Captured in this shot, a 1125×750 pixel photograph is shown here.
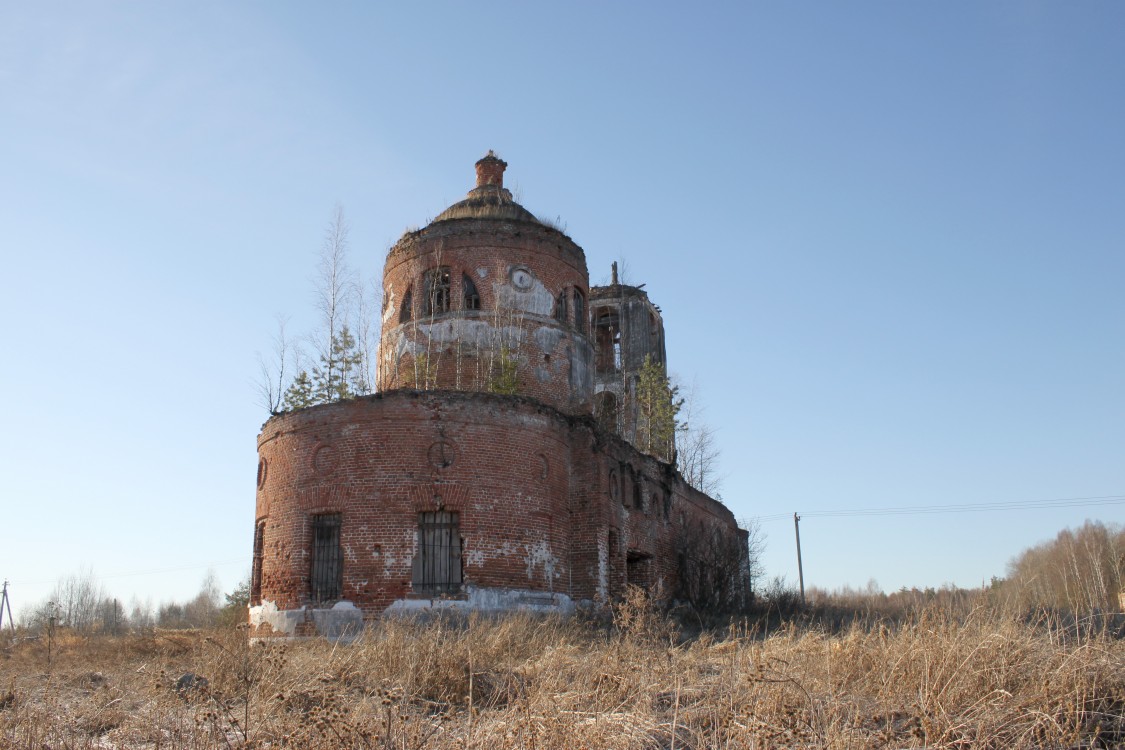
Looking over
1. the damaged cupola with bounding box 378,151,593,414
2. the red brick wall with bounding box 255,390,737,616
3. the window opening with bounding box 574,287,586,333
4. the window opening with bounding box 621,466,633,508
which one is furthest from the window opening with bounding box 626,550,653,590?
the window opening with bounding box 574,287,586,333

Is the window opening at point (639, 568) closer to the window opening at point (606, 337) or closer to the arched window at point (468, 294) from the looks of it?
the arched window at point (468, 294)

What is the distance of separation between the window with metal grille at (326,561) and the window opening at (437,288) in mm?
8175

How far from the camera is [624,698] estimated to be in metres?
7.16

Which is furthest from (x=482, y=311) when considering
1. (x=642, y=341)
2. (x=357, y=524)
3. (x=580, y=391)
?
(x=642, y=341)

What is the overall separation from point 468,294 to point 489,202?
12.1 ft

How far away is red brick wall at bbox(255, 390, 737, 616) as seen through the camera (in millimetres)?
17656

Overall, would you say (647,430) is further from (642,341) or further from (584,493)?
(584,493)

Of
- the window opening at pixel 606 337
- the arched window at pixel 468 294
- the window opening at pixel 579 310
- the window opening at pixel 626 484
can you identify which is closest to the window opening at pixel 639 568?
the window opening at pixel 626 484

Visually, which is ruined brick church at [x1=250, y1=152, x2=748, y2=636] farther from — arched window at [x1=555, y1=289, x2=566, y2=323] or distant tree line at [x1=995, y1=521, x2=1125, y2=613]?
distant tree line at [x1=995, y1=521, x2=1125, y2=613]

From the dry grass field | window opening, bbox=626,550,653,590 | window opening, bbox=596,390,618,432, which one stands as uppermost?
window opening, bbox=596,390,618,432

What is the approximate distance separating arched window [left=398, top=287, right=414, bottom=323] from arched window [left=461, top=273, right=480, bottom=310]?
58.6 inches

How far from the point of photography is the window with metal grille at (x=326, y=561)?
17672 millimetres

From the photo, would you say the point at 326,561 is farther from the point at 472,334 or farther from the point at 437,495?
the point at 472,334

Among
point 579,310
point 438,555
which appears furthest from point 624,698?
point 579,310
